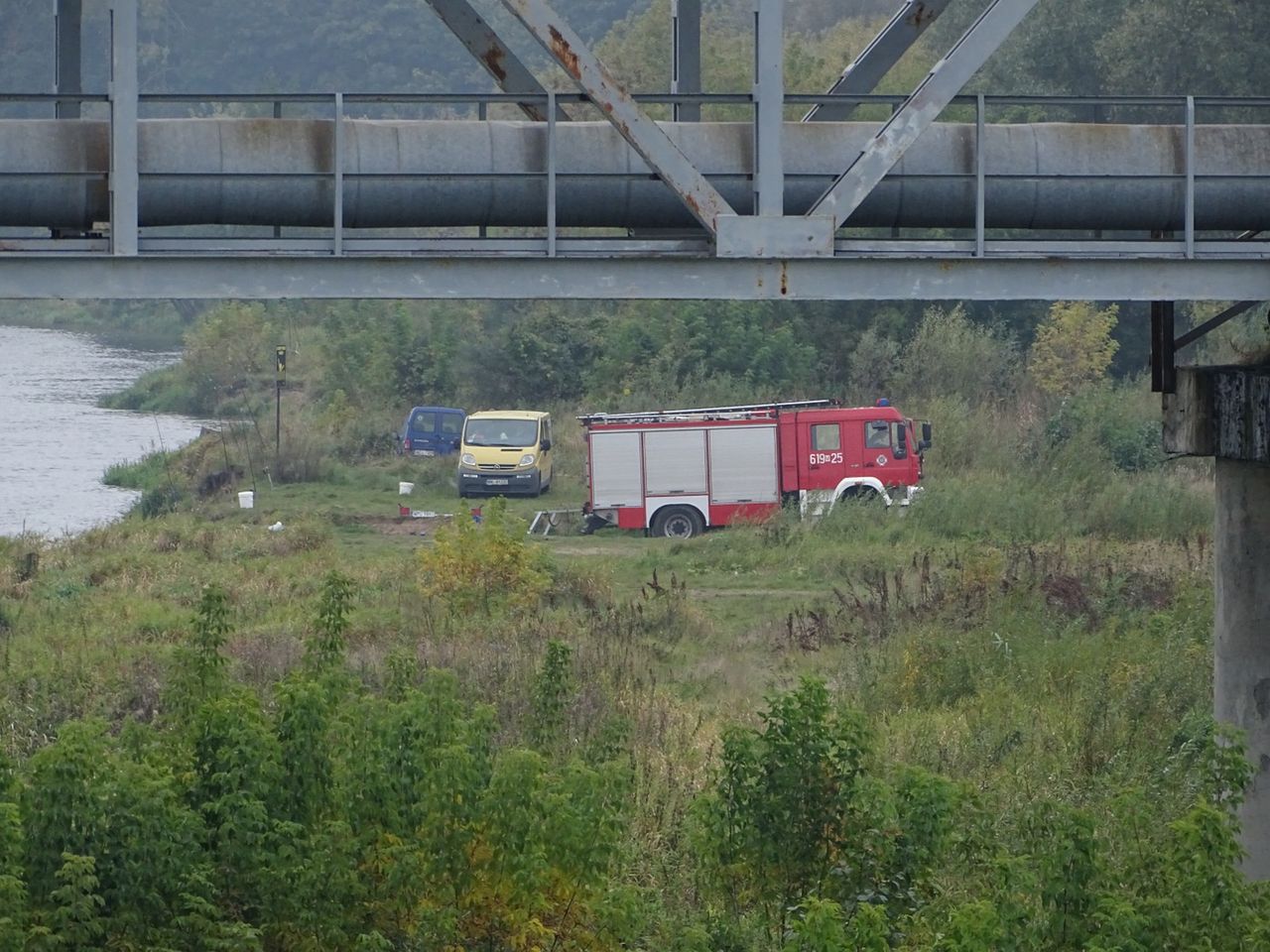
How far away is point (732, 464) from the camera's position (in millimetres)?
29672

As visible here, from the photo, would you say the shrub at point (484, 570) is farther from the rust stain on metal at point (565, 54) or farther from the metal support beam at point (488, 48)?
the rust stain on metal at point (565, 54)

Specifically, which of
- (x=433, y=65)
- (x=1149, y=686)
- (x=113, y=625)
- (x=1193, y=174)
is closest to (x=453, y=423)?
(x=113, y=625)

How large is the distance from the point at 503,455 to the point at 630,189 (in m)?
24.3

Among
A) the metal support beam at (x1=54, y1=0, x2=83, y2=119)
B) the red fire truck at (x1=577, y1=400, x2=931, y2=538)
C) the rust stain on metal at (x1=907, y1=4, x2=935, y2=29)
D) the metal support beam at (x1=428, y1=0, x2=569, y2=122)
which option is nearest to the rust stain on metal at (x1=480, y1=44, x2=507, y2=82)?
the metal support beam at (x1=428, y1=0, x2=569, y2=122)

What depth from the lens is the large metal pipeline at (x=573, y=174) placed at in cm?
872

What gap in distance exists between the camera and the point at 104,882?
8.39 m

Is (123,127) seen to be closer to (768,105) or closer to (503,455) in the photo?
(768,105)

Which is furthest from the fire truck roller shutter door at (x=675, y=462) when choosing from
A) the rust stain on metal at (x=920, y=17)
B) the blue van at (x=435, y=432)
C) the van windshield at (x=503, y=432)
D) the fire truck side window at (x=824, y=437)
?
the rust stain on metal at (x=920, y=17)

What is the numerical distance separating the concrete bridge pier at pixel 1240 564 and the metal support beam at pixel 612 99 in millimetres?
4369

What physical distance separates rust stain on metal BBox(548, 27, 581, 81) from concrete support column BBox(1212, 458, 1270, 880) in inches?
209

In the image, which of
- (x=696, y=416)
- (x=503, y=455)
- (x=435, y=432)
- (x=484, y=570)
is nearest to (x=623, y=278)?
(x=484, y=570)

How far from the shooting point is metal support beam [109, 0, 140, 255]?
26.2 feet

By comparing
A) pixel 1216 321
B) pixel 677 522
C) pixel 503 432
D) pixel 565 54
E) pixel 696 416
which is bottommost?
pixel 677 522

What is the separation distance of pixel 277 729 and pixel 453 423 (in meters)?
28.9
